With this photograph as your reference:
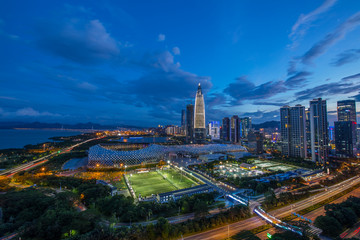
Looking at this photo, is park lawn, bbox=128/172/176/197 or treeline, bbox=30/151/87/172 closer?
park lawn, bbox=128/172/176/197

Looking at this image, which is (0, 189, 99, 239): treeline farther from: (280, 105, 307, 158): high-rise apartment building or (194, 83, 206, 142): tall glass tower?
(194, 83, 206, 142): tall glass tower

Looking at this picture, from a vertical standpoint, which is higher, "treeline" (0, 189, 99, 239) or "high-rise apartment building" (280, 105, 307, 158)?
"high-rise apartment building" (280, 105, 307, 158)

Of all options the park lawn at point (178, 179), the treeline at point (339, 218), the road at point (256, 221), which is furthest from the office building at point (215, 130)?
the treeline at point (339, 218)

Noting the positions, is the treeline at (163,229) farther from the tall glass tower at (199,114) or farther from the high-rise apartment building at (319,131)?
the tall glass tower at (199,114)

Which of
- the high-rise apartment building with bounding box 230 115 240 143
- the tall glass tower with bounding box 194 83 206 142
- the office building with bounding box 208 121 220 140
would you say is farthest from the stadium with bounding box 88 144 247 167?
the office building with bounding box 208 121 220 140

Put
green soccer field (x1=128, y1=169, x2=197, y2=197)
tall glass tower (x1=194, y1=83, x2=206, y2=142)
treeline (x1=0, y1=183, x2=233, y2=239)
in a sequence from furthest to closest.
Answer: tall glass tower (x1=194, y1=83, x2=206, y2=142)
green soccer field (x1=128, y1=169, x2=197, y2=197)
treeline (x1=0, y1=183, x2=233, y2=239)

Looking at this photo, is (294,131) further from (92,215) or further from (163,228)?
(92,215)
